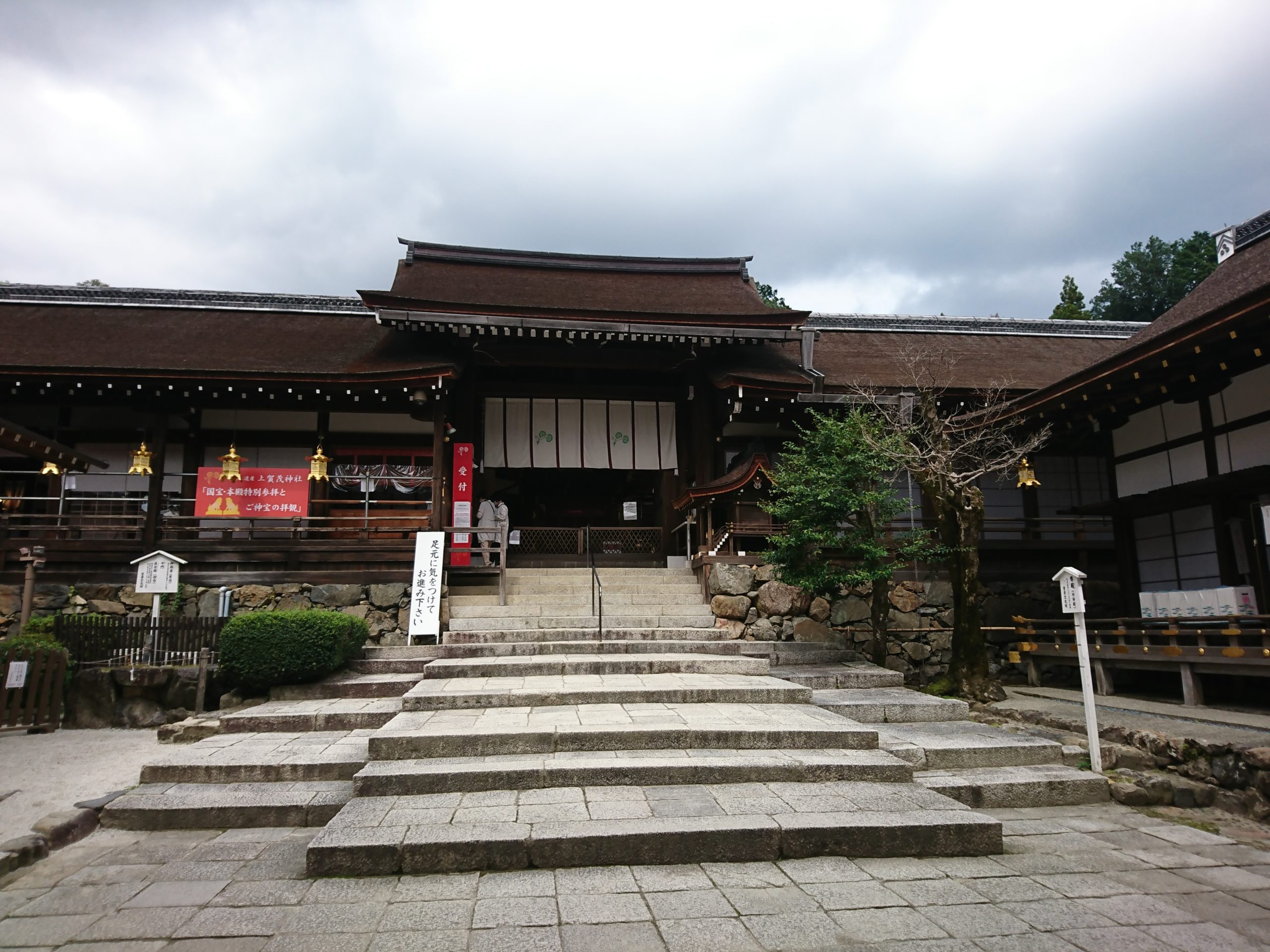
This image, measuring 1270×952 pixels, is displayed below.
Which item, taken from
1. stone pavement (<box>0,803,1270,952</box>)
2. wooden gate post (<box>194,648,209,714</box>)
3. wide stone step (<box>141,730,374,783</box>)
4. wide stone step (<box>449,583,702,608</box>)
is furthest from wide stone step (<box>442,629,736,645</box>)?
stone pavement (<box>0,803,1270,952</box>)

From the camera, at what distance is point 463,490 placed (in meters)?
13.0

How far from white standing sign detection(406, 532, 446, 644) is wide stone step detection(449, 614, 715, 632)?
13.4 inches

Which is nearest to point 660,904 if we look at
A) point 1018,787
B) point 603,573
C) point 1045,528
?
point 1018,787

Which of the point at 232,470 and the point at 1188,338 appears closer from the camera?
the point at 1188,338

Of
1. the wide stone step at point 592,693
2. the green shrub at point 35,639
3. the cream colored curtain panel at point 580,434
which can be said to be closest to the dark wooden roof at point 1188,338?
the wide stone step at point 592,693

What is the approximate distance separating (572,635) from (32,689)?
250 inches

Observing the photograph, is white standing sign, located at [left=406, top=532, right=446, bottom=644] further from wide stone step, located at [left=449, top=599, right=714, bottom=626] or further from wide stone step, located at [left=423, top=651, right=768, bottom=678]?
wide stone step, located at [left=423, top=651, right=768, bottom=678]

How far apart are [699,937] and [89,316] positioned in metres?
17.8

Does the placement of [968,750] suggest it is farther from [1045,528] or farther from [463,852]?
[1045,528]

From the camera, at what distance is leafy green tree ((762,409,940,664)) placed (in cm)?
991

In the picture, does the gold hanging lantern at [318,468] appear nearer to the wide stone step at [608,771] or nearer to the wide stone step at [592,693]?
the wide stone step at [592,693]

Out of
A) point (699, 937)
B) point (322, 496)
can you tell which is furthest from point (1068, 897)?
point (322, 496)

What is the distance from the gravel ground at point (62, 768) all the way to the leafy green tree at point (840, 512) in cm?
799

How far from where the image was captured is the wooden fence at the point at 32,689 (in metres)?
8.16
